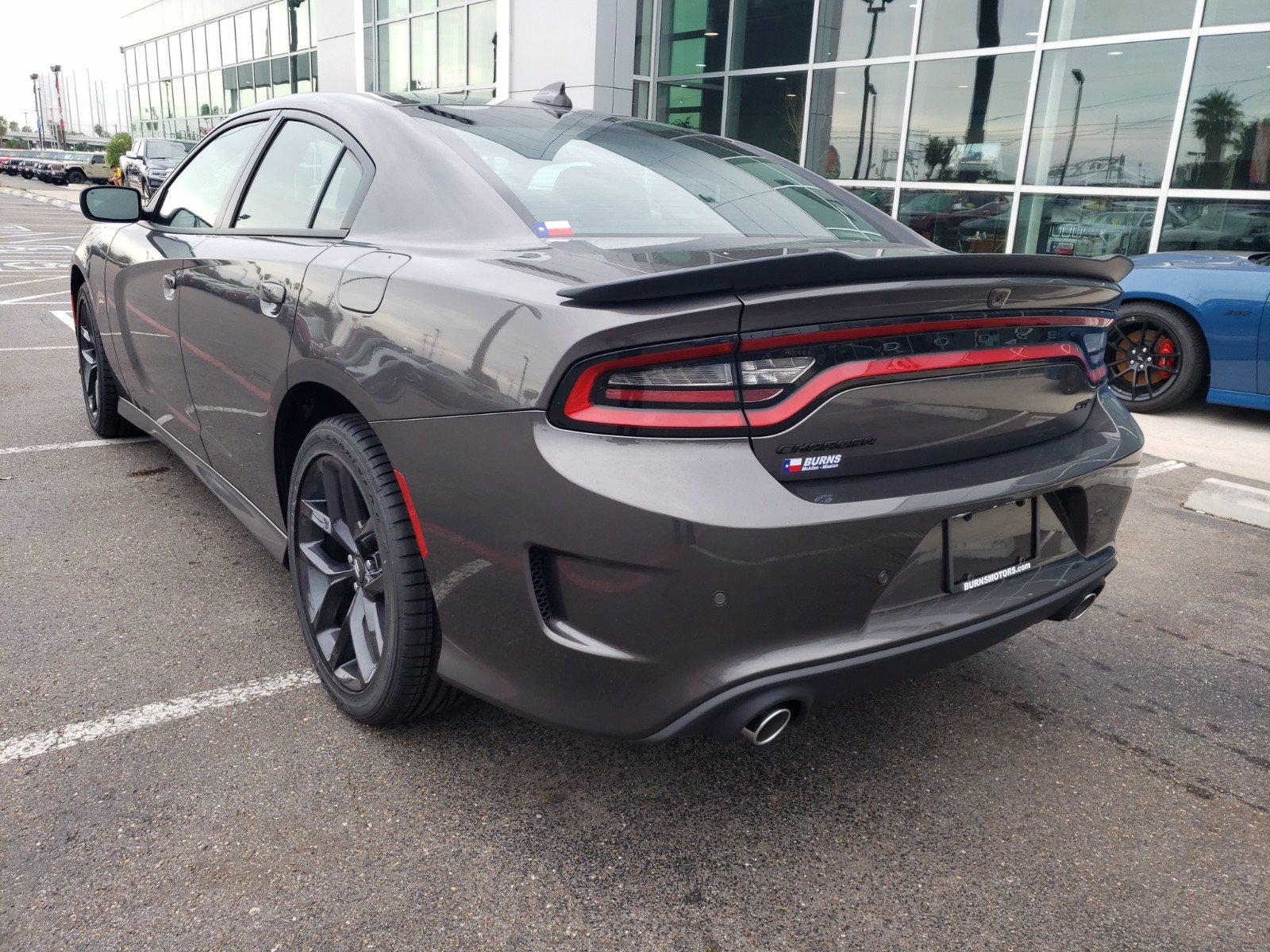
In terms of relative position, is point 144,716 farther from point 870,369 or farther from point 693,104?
point 693,104

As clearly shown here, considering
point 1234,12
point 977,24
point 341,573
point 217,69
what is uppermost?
point 217,69

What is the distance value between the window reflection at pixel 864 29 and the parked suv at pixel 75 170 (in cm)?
3972

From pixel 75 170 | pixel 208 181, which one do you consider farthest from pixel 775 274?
pixel 75 170

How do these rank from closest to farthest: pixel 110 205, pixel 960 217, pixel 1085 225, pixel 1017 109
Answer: pixel 110 205
pixel 1085 225
pixel 1017 109
pixel 960 217

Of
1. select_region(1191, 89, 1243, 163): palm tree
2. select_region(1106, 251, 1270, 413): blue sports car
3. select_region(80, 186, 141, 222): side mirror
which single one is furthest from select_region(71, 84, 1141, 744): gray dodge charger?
select_region(1191, 89, 1243, 163): palm tree

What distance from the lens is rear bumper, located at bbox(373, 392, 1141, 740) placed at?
1594 millimetres

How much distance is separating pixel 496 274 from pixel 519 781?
1123 mm

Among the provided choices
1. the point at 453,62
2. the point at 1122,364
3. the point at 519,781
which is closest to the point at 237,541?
the point at 519,781

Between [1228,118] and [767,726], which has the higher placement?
[1228,118]

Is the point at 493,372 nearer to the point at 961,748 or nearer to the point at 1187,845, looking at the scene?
the point at 961,748

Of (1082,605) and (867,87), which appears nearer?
(1082,605)

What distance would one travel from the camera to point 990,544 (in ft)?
6.33

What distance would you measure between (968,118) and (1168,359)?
202 inches

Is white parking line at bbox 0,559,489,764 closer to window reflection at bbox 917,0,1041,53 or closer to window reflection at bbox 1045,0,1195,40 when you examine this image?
window reflection at bbox 1045,0,1195,40
